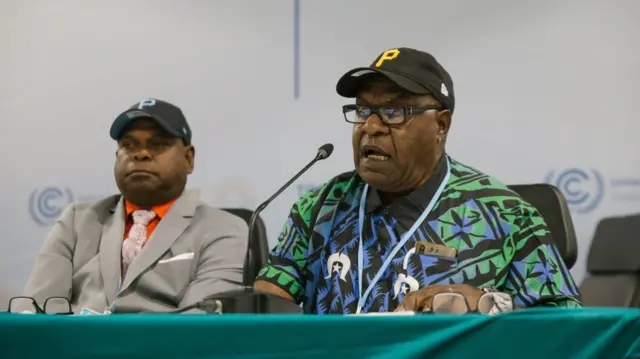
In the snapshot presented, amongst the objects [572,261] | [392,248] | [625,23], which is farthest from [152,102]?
[625,23]

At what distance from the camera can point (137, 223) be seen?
2.38 meters

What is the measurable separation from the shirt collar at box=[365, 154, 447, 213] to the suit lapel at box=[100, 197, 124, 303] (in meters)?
0.83

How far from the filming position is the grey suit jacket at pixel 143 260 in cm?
225

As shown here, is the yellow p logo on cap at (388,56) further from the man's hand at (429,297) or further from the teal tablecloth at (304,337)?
the teal tablecloth at (304,337)

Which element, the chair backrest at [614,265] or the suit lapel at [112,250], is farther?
the chair backrest at [614,265]

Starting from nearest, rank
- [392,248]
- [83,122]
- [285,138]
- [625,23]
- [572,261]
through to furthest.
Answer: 1. [392,248]
2. [572,261]
3. [625,23]
4. [285,138]
5. [83,122]

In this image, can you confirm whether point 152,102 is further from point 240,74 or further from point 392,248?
point 392,248

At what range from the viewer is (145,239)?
237 cm

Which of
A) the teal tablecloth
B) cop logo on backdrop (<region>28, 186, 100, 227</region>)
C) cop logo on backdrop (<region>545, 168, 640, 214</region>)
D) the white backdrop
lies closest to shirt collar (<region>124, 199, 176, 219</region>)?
the white backdrop

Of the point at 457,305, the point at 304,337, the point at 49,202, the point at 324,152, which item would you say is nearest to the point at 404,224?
the point at 324,152

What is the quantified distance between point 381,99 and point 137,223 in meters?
0.93

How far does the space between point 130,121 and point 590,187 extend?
59.8 inches

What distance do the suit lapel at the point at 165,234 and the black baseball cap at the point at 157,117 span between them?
0.68 feet

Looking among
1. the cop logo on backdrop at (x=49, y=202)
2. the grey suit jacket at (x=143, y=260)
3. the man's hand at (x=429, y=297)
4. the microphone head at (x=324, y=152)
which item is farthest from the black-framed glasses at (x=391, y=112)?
the cop logo on backdrop at (x=49, y=202)
